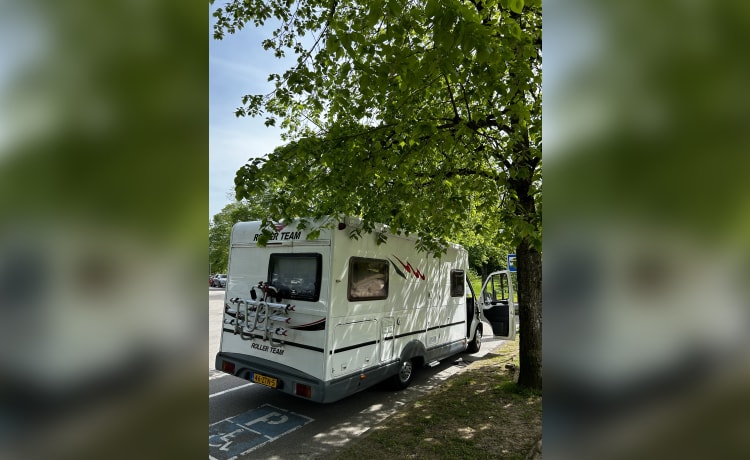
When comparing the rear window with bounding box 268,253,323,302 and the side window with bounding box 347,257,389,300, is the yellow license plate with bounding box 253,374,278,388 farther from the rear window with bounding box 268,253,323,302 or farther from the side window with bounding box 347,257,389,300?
the side window with bounding box 347,257,389,300

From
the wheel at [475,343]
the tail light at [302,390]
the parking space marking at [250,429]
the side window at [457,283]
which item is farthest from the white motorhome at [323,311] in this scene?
the wheel at [475,343]

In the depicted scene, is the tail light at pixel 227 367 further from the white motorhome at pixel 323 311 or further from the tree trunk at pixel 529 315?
the tree trunk at pixel 529 315

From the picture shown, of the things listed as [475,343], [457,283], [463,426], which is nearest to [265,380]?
[463,426]

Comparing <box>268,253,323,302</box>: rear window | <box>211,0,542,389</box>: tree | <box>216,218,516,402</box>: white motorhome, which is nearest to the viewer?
<box>211,0,542,389</box>: tree

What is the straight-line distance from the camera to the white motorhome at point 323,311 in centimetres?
581

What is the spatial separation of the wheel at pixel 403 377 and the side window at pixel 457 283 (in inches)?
93.9

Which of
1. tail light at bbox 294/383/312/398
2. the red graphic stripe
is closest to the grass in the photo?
tail light at bbox 294/383/312/398

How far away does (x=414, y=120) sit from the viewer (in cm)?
510

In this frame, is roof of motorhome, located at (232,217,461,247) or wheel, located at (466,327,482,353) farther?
wheel, located at (466,327,482,353)

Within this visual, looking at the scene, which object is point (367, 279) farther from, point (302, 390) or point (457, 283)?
point (457, 283)

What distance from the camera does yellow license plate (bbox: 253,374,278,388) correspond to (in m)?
5.98

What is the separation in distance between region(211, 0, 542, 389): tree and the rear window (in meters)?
0.80

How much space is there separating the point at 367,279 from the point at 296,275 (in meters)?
1.11

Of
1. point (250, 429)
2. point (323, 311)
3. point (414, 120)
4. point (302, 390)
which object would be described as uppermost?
point (414, 120)
